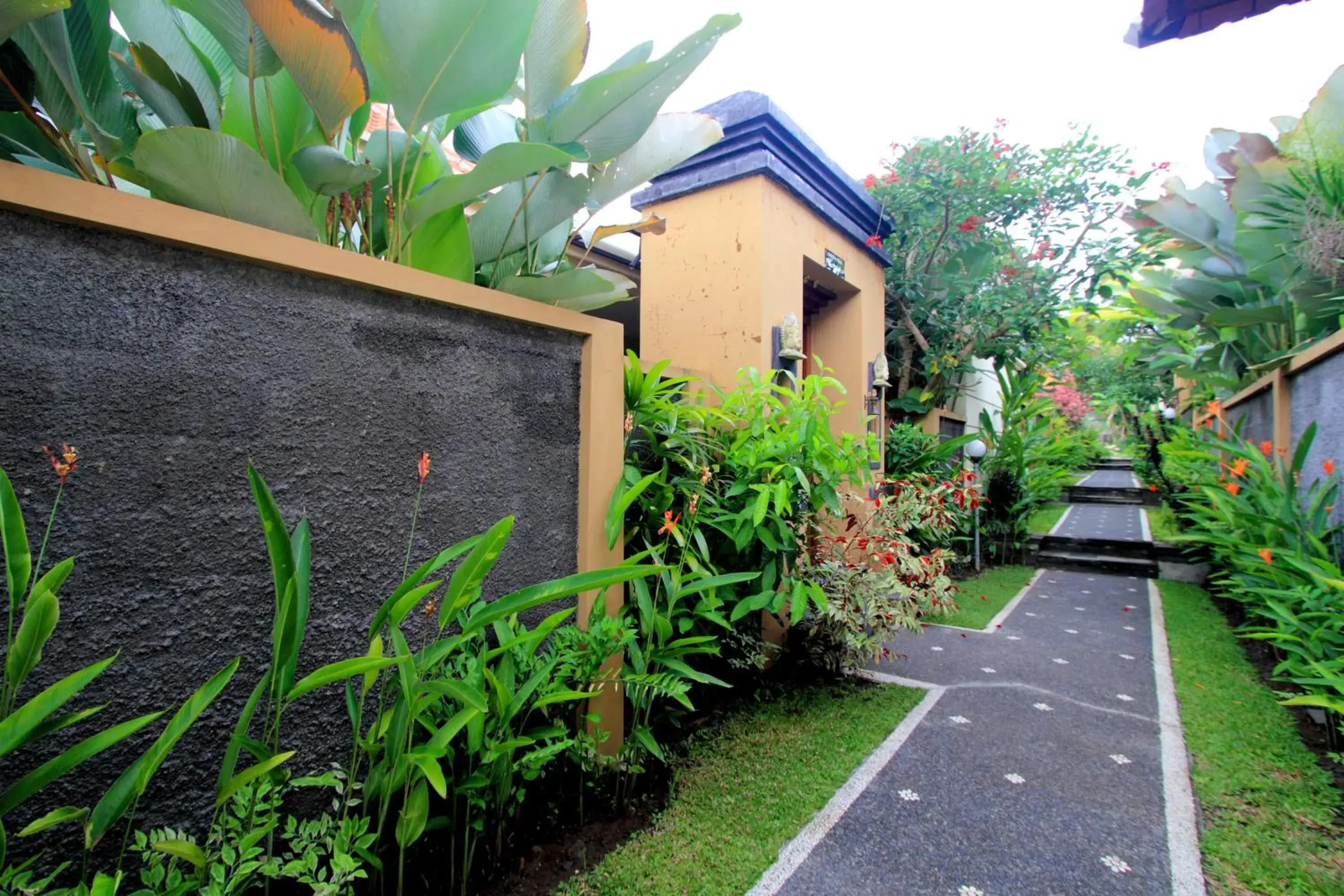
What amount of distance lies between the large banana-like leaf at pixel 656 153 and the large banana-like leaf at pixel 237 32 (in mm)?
981

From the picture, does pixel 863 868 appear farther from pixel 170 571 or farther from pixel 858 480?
pixel 170 571

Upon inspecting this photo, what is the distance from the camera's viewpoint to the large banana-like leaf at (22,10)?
42.6 inches

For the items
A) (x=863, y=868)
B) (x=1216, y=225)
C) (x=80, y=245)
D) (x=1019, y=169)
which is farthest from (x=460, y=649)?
(x=1019, y=169)

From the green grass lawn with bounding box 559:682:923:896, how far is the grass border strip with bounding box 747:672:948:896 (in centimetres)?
2

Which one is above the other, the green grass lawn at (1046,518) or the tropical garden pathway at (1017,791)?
the green grass lawn at (1046,518)

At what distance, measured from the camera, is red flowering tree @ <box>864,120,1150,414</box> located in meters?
6.21

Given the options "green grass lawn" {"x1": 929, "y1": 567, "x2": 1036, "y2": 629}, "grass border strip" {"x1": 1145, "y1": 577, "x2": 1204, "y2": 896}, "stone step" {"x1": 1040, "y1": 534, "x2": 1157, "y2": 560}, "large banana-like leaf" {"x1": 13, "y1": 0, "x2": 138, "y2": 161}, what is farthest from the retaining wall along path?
"stone step" {"x1": 1040, "y1": 534, "x2": 1157, "y2": 560}

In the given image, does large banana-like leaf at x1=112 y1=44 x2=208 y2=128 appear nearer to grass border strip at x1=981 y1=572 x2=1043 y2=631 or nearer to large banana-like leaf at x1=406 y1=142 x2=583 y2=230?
large banana-like leaf at x1=406 y1=142 x2=583 y2=230

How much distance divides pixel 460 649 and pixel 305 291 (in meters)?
1.04

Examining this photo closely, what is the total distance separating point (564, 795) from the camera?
1983mm

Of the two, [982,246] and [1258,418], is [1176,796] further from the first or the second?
[982,246]

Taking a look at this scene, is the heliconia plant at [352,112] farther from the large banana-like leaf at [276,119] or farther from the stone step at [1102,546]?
the stone step at [1102,546]

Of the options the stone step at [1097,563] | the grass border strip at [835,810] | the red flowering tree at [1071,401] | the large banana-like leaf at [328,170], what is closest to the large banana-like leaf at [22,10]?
the large banana-like leaf at [328,170]

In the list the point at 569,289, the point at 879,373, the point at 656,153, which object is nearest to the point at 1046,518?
the point at 879,373
